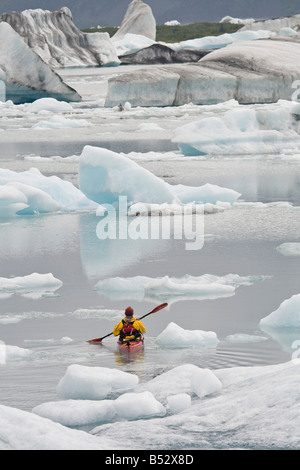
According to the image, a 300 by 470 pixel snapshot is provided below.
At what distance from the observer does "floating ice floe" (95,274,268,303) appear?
8078mm

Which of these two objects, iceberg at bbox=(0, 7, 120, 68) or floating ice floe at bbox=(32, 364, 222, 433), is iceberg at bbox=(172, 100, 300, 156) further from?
iceberg at bbox=(0, 7, 120, 68)

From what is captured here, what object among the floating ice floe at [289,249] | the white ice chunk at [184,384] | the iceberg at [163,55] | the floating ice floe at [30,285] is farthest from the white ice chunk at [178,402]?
the iceberg at [163,55]

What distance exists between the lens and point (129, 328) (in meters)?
6.73

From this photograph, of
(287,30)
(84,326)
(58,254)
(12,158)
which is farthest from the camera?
(287,30)

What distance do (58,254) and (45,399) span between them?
14.7 ft

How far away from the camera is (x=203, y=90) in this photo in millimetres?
30609

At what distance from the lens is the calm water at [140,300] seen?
6255mm

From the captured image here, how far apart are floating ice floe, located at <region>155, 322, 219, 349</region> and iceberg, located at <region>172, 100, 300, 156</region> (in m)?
12.2

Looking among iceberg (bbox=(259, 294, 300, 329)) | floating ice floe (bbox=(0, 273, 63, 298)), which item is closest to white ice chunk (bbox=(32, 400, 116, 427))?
iceberg (bbox=(259, 294, 300, 329))

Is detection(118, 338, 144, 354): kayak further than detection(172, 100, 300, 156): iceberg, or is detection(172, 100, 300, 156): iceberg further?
detection(172, 100, 300, 156): iceberg

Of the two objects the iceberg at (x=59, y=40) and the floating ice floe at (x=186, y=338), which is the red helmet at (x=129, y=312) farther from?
the iceberg at (x=59, y=40)

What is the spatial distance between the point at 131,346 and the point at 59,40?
151 ft

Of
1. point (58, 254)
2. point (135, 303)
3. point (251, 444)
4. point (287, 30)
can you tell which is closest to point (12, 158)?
point (58, 254)
